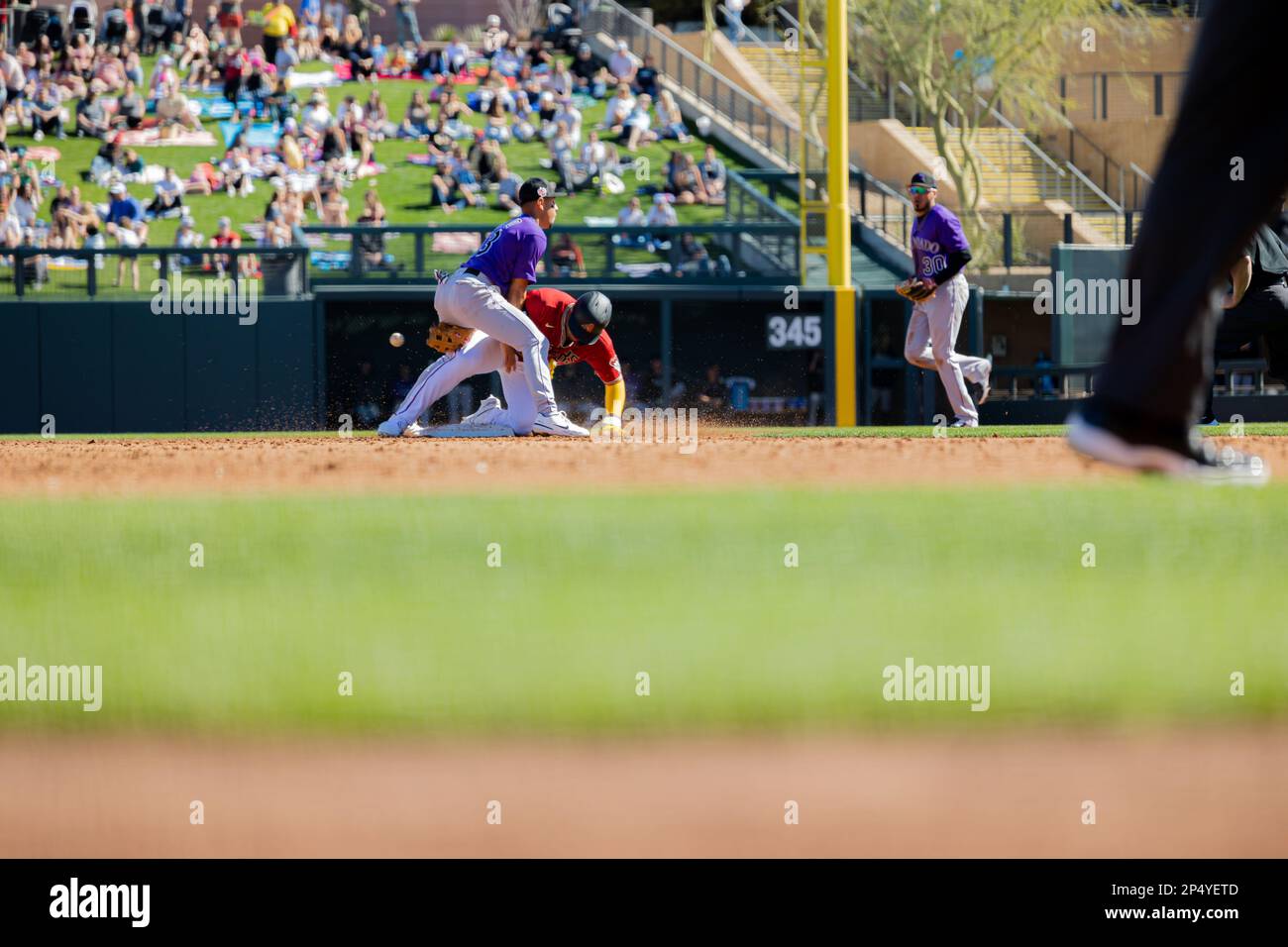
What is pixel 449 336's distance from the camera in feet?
42.9

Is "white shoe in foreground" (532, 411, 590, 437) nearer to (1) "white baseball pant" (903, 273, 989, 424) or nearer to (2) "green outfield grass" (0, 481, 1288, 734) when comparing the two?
(1) "white baseball pant" (903, 273, 989, 424)

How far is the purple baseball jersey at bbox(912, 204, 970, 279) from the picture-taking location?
46.8 ft

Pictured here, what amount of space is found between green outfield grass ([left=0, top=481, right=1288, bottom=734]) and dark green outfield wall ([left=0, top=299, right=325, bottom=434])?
11631 mm

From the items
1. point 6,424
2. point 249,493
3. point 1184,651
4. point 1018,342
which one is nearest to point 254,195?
point 6,424

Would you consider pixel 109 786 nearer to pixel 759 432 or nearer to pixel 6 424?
pixel 759 432

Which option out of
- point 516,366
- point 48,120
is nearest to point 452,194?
point 48,120

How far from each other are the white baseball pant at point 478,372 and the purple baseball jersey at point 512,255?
52 cm

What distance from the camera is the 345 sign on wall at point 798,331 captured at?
20156 mm

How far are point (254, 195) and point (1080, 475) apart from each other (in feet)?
57.4

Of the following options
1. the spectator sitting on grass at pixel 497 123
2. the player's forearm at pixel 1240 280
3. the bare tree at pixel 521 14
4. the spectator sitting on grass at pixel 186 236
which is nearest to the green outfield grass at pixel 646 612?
the player's forearm at pixel 1240 280

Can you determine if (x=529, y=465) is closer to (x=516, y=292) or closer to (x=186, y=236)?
(x=516, y=292)

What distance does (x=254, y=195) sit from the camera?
24.6 m

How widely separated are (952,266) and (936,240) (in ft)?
0.97

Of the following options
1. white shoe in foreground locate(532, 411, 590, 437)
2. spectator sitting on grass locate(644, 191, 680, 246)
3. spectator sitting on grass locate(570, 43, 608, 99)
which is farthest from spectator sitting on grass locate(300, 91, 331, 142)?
white shoe in foreground locate(532, 411, 590, 437)
